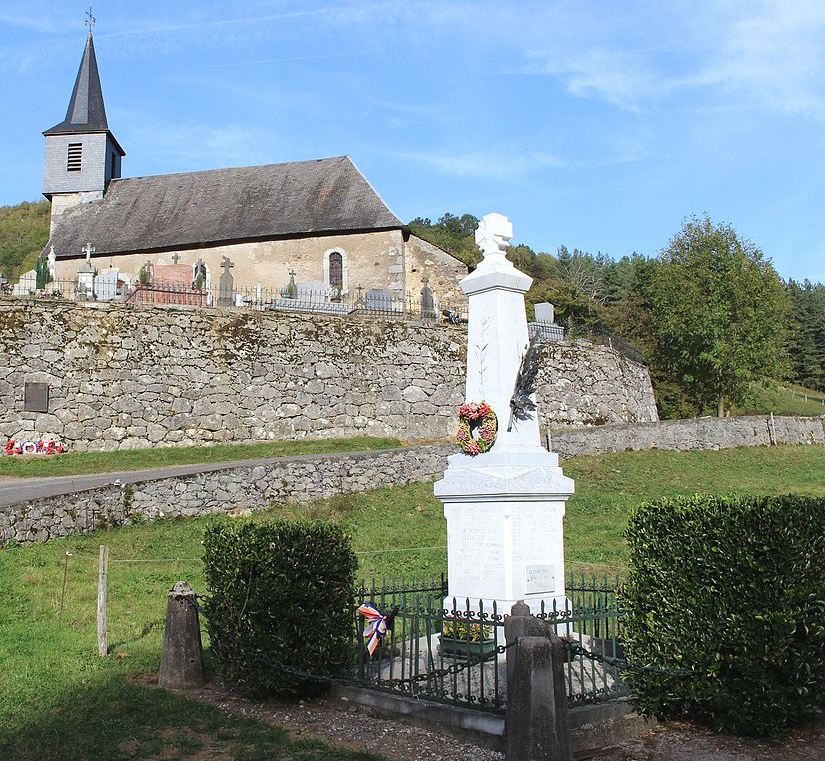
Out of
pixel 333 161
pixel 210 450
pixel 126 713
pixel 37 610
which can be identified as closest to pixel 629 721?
pixel 126 713

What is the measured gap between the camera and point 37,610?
1073 cm

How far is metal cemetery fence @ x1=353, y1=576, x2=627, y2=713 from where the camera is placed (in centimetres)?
712

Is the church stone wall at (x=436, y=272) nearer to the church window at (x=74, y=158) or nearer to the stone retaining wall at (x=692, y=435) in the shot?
the stone retaining wall at (x=692, y=435)

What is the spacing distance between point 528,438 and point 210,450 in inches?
672

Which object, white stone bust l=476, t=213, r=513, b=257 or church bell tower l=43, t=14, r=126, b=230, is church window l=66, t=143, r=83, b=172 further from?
white stone bust l=476, t=213, r=513, b=257

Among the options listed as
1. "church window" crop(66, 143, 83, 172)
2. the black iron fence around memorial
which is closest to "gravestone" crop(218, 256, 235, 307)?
the black iron fence around memorial

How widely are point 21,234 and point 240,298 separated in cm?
6376

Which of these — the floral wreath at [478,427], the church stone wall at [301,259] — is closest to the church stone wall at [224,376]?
the church stone wall at [301,259]

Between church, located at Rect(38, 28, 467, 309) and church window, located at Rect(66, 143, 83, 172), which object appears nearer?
church, located at Rect(38, 28, 467, 309)

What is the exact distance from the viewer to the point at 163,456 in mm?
23484

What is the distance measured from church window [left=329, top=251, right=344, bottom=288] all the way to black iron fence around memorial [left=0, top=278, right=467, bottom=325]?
6.32 ft

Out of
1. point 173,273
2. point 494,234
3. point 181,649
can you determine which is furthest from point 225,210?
point 181,649

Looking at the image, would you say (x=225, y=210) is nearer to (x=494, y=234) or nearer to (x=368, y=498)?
(x=368, y=498)

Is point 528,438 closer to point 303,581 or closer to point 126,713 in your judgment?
point 303,581
